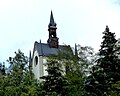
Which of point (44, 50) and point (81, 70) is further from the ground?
point (44, 50)

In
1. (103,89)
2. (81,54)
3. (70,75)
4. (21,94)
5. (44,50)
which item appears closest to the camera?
(21,94)

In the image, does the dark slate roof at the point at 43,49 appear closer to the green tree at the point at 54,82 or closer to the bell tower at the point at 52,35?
the bell tower at the point at 52,35

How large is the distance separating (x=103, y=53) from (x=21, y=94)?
282 inches

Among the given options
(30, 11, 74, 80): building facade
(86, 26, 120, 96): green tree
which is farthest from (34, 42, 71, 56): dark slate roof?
(86, 26, 120, 96): green tree

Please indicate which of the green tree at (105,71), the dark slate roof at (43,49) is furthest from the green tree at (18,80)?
the dark slate roof at (43,49)

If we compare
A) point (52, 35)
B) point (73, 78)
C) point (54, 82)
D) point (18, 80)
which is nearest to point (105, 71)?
point (73, 78)

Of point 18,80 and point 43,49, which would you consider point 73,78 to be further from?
point 43,49

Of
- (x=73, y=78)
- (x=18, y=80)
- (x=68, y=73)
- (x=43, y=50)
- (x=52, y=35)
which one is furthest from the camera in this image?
(x=52, y=35)

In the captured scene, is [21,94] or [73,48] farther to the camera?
[73,48]

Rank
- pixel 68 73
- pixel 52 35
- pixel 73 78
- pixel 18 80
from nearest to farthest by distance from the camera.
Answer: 1. pixel 18 80
2. pixel 73 78
3. pixel 68 73
4. pixel 52 35

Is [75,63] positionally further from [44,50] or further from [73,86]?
[44,50]

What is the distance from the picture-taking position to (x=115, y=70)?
30297 millimetres

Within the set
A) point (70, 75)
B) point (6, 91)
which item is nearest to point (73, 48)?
point (70, 75)

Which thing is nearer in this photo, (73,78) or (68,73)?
(73,78)
